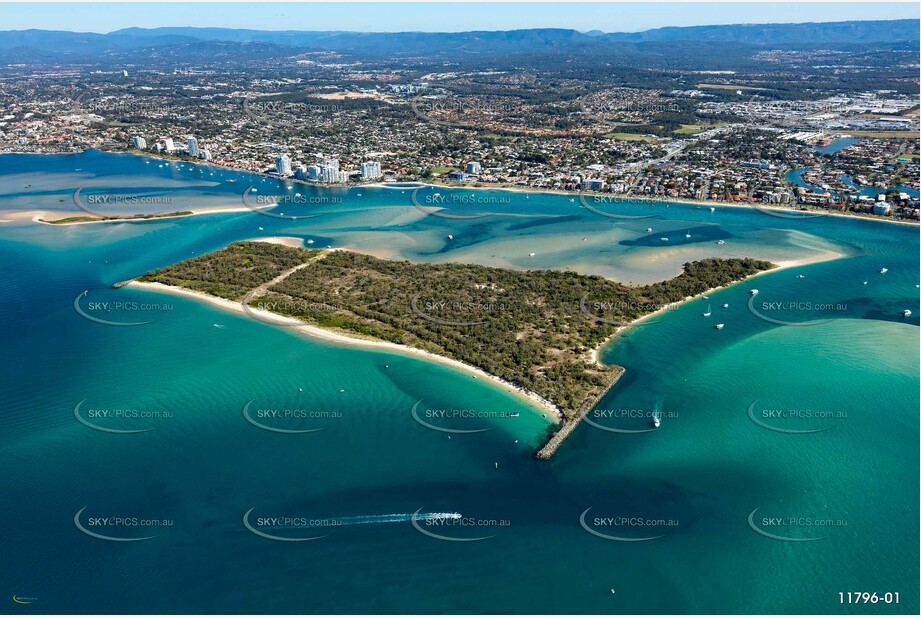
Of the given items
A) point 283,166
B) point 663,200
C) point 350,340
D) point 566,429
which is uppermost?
point 283,166
